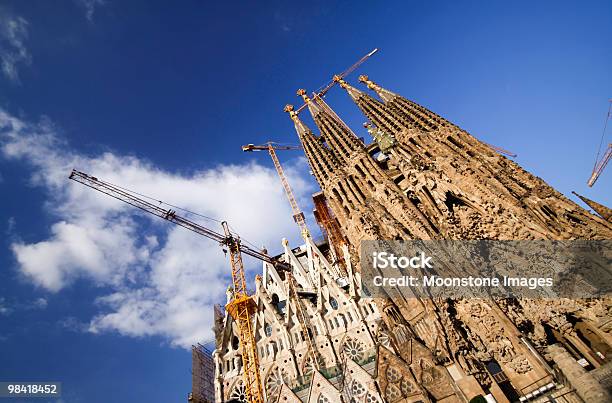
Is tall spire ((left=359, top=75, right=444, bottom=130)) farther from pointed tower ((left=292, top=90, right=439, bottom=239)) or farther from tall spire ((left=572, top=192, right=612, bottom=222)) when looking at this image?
tall spire ((left=572, top=192, right=612, bottom=222))

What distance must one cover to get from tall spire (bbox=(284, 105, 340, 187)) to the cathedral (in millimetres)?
150

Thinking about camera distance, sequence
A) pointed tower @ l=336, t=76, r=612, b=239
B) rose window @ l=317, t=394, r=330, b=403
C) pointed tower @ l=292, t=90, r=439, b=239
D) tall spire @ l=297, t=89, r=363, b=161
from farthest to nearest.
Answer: tall spire @ l=297, t=89, r=363, b=161 < rose window @ l=317, t=394, r=330, b=403 < pointed tower @ l=292, t=90, r=439, b=239 < pointed tower @ l=336, t=76, r=612, b=239

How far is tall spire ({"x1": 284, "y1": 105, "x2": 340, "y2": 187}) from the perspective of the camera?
29161 mm

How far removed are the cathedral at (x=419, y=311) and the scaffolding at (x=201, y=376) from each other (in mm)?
4853

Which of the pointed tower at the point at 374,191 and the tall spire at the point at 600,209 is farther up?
the pointed tower at the point at 374,191

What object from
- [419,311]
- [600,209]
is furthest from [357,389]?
[600,209]

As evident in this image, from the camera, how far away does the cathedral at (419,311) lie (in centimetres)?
1488

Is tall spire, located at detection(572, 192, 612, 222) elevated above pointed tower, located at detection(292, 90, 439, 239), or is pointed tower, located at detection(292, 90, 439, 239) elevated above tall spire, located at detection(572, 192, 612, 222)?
pointed tower, located at detection(292, 90, 439, 239)

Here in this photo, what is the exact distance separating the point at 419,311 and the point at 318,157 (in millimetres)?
17584

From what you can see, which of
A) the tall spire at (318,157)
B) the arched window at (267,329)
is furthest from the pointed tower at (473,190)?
the arched window at (267,329)

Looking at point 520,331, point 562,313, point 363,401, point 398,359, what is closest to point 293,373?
point 363,401

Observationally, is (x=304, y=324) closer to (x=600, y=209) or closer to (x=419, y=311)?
(x=419, y=311)

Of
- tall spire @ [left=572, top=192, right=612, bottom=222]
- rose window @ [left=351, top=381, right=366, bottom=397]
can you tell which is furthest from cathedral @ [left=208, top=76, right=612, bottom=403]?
tall spire @ [left=572, top=192, right=612, bottom=222]

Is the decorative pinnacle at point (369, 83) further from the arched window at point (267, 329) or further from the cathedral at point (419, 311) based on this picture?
the arched window at point (267, 329)
